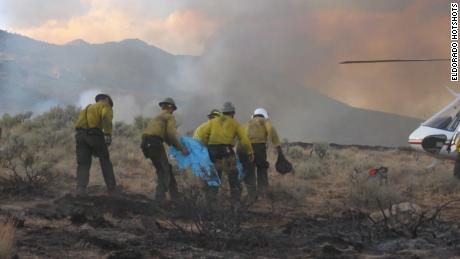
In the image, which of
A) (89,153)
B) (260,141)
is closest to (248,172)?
(260,141)

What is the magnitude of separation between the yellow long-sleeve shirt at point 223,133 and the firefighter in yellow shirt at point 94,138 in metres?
1.50

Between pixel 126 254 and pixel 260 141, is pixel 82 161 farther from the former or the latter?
pixel 126 254

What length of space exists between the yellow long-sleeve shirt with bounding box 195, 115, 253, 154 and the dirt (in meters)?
1.78

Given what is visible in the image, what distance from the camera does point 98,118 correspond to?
33.5ft

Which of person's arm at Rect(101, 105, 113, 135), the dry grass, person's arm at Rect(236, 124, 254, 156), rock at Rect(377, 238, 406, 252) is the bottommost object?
rock at Rect(377, 238, 406, 252)

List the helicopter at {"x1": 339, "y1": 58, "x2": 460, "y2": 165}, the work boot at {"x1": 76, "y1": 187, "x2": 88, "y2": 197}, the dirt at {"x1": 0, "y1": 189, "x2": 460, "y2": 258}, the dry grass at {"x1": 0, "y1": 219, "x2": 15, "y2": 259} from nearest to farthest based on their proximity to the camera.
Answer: the dry grass at {"x1": 0, "y1": 219, "x2": 15, "y2": 259}
the dirt at {"x1": 0, "y1": 189, "x2": 460, "y2": 258}
the work boot at {"x1": 76, "y1": 187, "x2": 88, "y2": 197}
the helicopter at {"x1": 339, "y1": 58, "x2": 460, "y2": 165}

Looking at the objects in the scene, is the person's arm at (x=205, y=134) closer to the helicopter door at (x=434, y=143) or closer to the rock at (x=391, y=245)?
the rock at (x=391, y=245)

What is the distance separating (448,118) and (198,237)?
9895 mm

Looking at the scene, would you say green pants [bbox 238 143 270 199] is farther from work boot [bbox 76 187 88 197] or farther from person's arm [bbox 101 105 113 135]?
work boot [bbox 76 187 88 197]

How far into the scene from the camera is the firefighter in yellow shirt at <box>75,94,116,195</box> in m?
10.1

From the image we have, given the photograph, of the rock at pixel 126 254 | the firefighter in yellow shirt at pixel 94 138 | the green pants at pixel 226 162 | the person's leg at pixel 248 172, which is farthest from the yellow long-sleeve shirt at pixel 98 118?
the rock at pixel 126 254

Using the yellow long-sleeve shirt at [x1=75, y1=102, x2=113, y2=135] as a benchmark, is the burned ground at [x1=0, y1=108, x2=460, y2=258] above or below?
below

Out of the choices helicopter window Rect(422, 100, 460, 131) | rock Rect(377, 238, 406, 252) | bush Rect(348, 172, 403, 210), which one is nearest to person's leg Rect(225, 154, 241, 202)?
bush Rect(348, 172, 403, 210)

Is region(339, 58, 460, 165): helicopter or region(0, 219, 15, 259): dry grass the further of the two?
region(339, 58, 460, 165): helicopter
